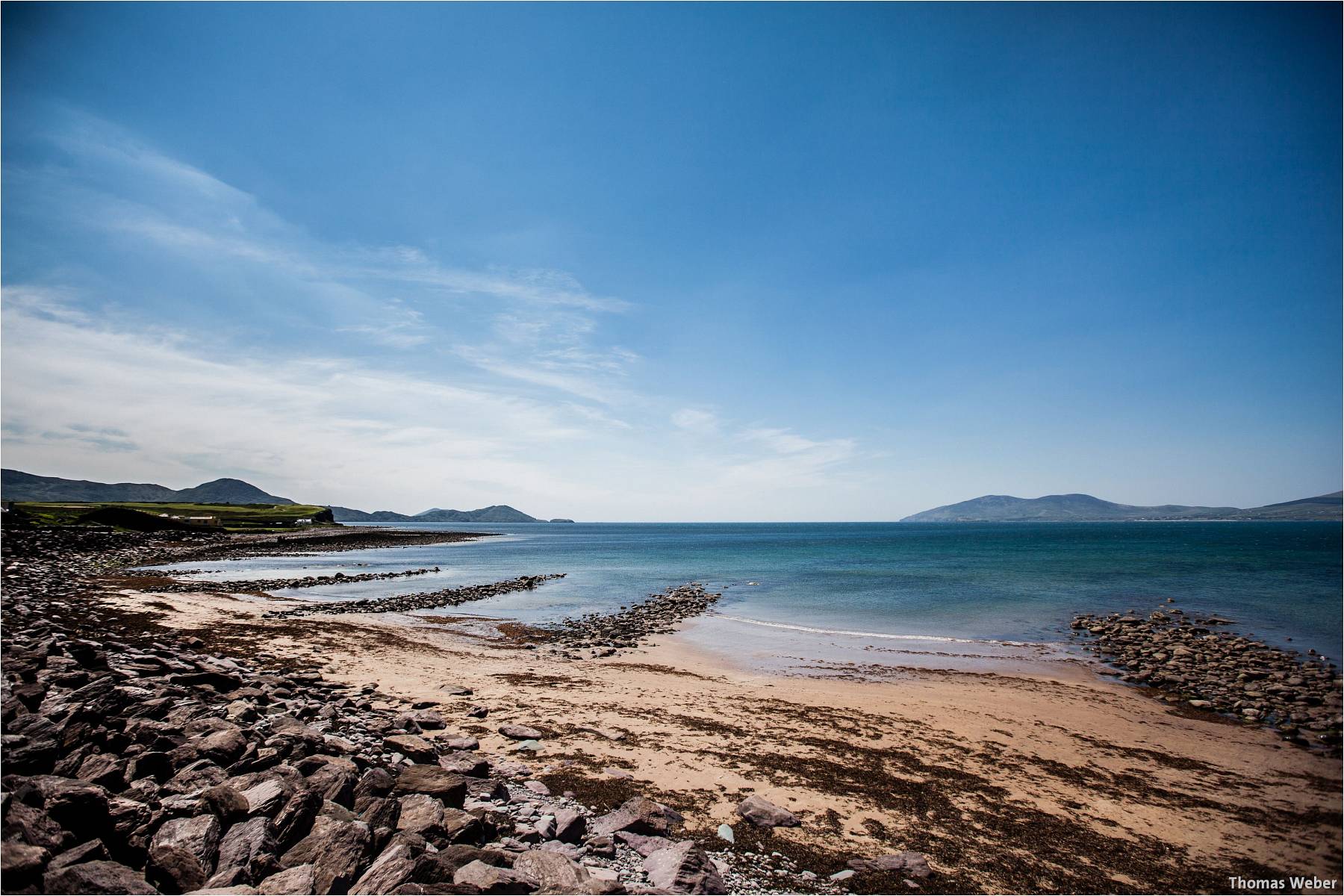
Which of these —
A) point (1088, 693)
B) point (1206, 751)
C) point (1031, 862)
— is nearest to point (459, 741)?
point (1031, 862)

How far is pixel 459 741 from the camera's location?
9.51 metres

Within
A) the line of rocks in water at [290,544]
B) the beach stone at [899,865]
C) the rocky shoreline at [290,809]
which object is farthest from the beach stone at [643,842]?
the line of rocks in water at [290,544]

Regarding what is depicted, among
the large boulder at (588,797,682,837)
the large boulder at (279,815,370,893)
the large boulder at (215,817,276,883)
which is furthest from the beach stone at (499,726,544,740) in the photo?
the large boulder at (215,817,276,883)

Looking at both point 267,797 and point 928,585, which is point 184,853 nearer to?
point 267,797

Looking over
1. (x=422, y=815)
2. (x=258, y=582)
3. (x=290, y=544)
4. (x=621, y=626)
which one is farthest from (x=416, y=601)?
(x=290, y=544)

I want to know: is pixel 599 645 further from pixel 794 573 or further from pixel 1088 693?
pixel 794 573

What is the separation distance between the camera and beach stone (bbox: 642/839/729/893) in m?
5.86

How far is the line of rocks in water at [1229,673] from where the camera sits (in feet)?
47.7

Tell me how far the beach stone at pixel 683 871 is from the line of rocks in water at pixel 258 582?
115 ft

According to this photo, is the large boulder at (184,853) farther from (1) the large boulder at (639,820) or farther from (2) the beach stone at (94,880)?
(1) the large boulder at (639,820)

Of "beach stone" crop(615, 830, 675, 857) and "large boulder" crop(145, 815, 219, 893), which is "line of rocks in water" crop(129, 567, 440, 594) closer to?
"large boulder" crop(145, 815, 219, 893)

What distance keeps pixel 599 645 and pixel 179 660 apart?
1353cm

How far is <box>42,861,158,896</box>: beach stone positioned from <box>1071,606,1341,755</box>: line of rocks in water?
21.5 metres

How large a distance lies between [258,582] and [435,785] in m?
40.5
